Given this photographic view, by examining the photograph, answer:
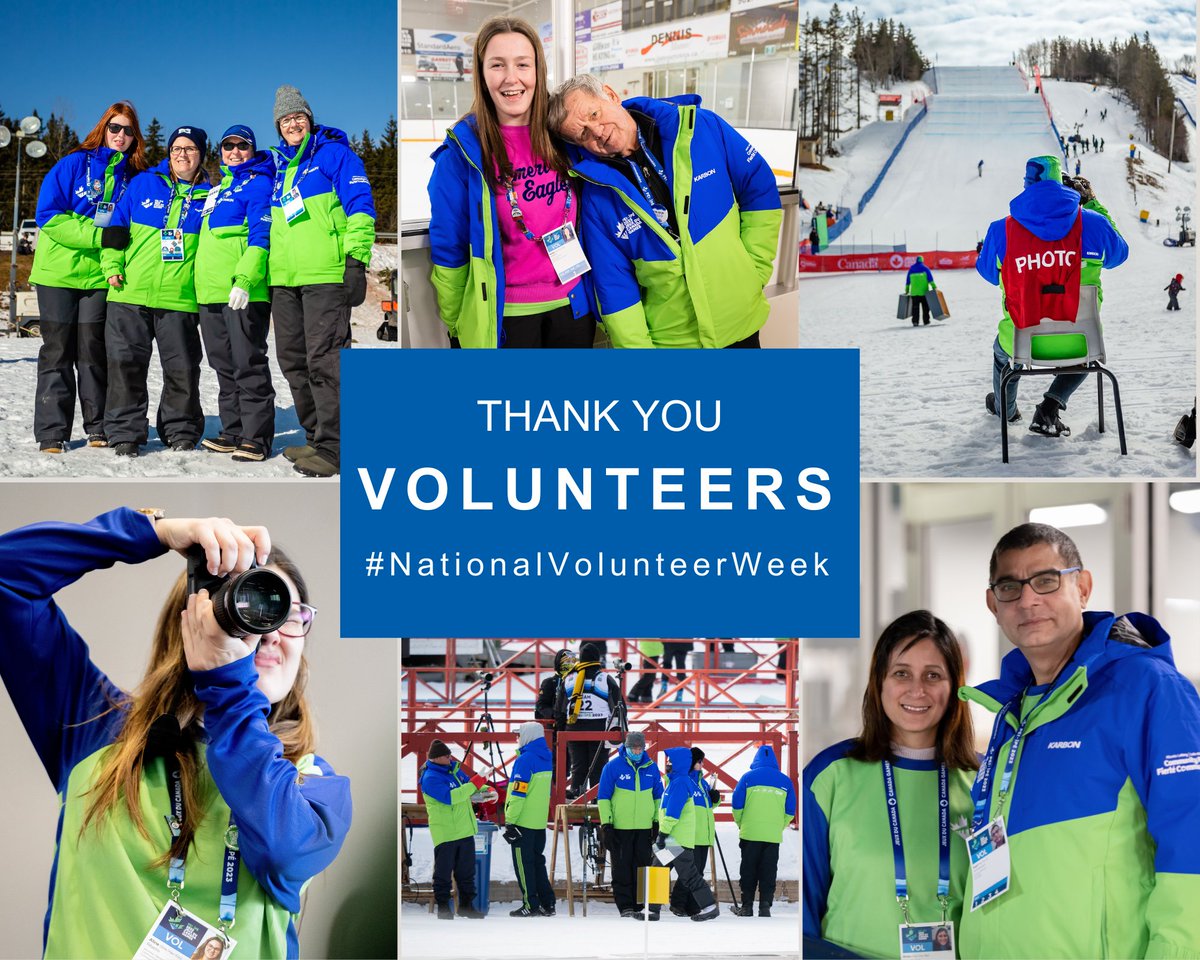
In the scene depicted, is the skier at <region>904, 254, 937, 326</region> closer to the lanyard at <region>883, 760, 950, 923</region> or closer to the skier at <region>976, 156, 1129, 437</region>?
the skier at <region>976, 156, 1129, 437</region>

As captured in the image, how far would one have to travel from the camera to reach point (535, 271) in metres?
3.27

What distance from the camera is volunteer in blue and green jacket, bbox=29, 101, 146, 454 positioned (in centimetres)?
336

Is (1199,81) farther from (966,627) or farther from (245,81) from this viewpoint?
(245,81)

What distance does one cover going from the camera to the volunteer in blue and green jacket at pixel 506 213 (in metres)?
3.20

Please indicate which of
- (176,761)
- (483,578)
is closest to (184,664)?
(176,761)

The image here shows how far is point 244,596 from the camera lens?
7.18 ft

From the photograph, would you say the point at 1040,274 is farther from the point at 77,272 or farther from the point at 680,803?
the point at 77,272

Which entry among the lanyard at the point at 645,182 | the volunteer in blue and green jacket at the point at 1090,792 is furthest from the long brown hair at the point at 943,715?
the lanyard at the point at 645,182

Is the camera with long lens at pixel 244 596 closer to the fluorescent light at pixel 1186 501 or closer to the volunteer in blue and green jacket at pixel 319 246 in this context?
the volunteer in blue and green jacket at pixel 319 246

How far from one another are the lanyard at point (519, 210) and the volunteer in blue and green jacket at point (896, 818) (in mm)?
1471

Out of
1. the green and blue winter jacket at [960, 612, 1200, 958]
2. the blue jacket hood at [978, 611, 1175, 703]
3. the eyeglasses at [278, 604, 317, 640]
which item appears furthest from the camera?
the blue jacket hood at [978, 611, 1175, 703]

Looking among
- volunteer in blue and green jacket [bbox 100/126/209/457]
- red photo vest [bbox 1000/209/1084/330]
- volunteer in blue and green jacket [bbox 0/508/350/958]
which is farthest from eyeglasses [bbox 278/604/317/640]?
red photo vest [bbox 1000/209/1084/330]

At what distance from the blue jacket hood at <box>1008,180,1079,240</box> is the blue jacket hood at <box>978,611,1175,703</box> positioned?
117cm

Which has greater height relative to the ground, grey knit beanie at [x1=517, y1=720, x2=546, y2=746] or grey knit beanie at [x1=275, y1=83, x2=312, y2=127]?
grey knit beanie at [x1=275, y1=83, x2=312, y2=127]
